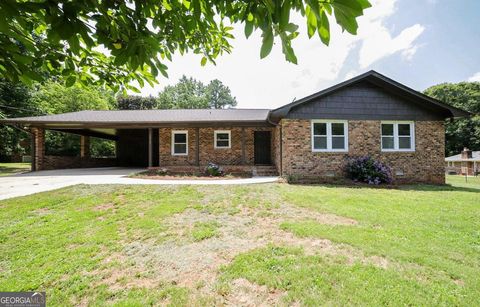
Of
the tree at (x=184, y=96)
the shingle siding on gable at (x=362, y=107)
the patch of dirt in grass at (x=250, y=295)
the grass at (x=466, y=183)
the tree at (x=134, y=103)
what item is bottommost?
the grass at (x=466, y=183)

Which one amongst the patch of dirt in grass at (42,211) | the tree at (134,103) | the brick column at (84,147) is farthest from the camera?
the tree at (134,103)

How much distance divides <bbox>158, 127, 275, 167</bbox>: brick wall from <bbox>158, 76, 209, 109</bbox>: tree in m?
30.5

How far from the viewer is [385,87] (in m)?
10.9

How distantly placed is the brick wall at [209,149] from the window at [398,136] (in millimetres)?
5885

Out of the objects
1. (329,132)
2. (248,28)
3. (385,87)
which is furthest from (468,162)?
(248,28)

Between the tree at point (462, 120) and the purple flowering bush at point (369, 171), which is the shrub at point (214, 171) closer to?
the purple flowering bush at point (369, 171)

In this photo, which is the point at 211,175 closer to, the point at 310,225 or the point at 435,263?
the point at 310,225

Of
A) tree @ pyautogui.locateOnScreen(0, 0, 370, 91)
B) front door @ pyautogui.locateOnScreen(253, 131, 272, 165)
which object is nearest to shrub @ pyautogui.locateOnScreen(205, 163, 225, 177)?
front door @ pyautogui.locateOnScreen(253, 131, 272, 165)

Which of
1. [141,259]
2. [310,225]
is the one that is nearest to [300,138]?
[310,225]

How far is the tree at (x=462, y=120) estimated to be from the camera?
36000mm

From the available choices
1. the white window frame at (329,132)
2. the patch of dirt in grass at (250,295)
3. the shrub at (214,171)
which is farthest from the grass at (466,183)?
the patch of dirt in grass at (250,295)

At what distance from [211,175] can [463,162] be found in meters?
38.9

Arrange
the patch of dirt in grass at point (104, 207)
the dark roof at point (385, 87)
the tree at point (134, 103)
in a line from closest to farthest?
the patch of dirt in grass at point (104, 207) < the dark roof at point (385, 87) < the tree at point (134, 103)

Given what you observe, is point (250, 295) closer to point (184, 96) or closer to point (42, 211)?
point (42, 211)
